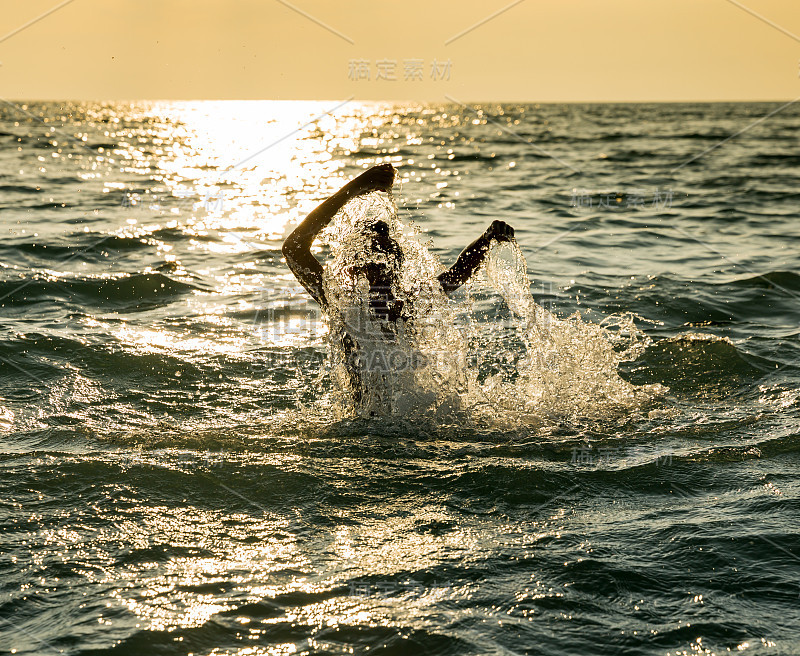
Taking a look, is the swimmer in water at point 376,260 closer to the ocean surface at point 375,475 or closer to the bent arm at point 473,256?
the bent arm at point 473,256

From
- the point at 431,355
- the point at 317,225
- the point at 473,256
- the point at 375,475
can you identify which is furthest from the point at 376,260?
the point at 375,475

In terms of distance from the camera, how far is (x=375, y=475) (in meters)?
5.06

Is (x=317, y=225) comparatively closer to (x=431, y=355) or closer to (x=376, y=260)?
(x=376, y=260)

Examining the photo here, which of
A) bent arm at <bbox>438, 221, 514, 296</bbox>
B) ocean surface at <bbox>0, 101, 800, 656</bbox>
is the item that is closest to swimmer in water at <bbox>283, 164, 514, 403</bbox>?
bent arm at <bbox>438, 221, 514, 296</bbox>

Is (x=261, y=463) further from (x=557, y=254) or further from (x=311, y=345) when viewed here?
(x=557, y=254)

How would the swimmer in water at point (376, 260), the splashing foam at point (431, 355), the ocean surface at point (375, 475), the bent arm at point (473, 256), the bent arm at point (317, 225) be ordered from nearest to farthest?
the ocean surface at point (375, 475) < the bent arm at point (317, 225) < the swimmer in water at point (376, 260) < the bent arm at point (473, 256) < the splashing foam at point (431, 355)

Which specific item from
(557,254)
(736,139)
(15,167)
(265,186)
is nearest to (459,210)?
(557,254)

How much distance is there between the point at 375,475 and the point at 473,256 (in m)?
1.74

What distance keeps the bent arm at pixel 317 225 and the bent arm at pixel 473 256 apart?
833 millimetres

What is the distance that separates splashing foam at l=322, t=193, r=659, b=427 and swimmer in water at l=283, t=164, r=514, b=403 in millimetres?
29

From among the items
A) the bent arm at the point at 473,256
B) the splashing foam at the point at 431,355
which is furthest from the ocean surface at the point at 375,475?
the bent arm at the point at 473,256

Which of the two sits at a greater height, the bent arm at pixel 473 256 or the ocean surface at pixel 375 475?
the bent arm at pixel 473 256

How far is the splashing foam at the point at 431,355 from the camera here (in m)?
5.80

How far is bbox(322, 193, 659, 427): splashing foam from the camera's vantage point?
5805mm
